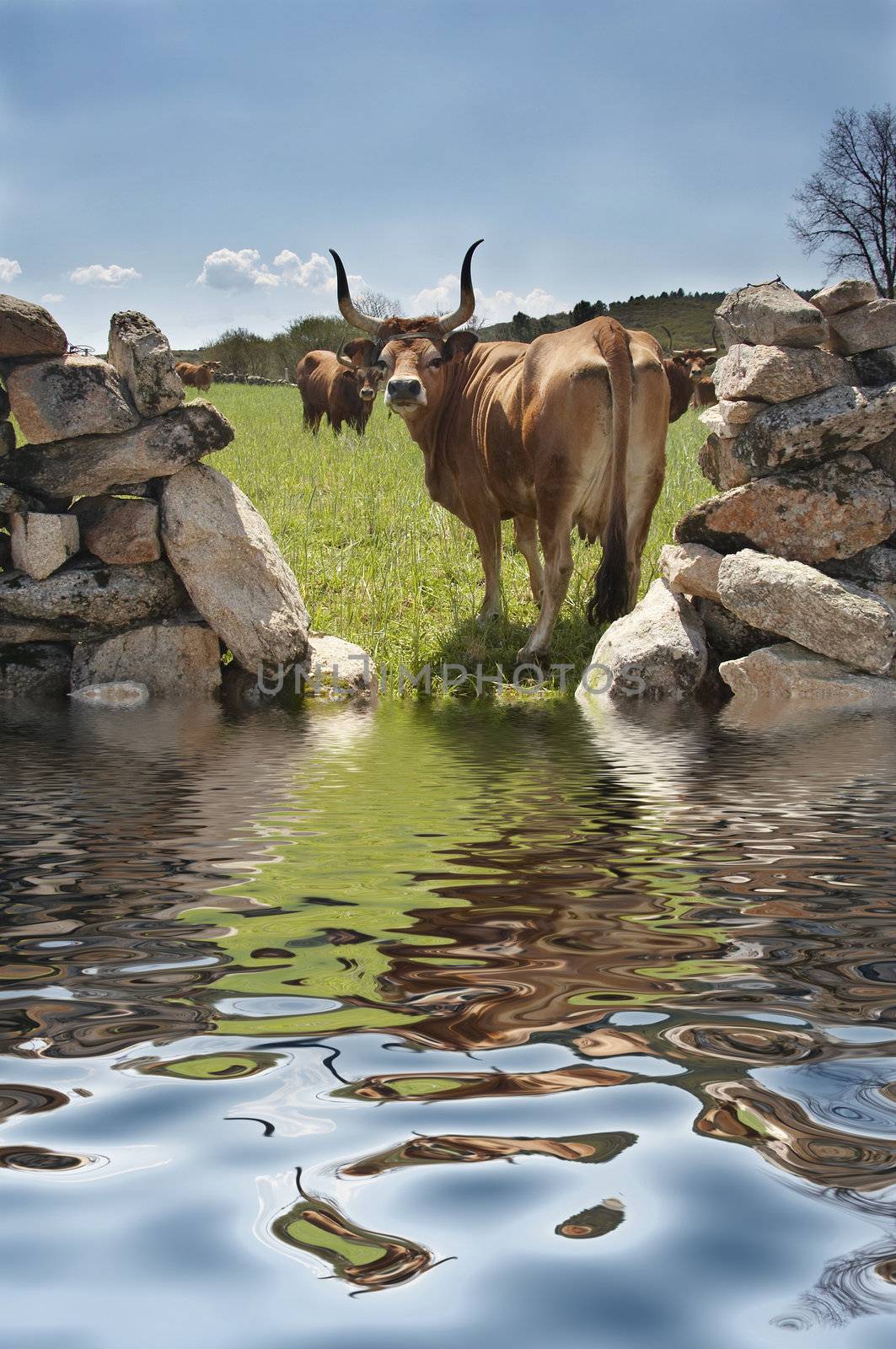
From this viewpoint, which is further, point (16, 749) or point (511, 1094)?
point (16, 749)

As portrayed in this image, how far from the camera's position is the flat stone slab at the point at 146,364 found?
7680mm

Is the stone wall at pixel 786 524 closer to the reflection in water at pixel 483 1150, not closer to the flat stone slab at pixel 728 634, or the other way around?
the flat stone slab at pixel 728 634

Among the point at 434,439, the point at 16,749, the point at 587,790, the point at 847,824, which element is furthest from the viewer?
the point at 434,439

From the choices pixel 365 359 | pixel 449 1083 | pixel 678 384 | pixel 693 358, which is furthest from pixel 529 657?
pixel 693 358

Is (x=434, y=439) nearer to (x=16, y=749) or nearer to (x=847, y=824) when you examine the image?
(x=16, y=749)

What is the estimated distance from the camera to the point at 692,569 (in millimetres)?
7504

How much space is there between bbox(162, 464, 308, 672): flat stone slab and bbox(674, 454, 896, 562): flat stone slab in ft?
9.83

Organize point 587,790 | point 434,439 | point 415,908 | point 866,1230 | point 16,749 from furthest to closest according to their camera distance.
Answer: point 434,439
point 16,749
point 587,790
point 415,908
point 866,1230

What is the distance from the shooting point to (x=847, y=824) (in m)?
3.42

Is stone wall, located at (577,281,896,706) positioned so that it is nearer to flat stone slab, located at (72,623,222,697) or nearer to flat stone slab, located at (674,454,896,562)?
flat stone slab, located at (674,454,896,562)

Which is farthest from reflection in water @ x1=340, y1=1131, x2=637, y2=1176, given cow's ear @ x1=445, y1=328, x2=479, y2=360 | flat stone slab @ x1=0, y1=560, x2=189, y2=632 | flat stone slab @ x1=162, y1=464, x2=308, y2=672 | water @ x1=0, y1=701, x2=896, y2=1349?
cow's ear @ x1=445, y1=328, x2=479, y2=360

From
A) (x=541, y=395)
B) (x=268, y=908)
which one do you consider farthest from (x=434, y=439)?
(x=268, y=908)

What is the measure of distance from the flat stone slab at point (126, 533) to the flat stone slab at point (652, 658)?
305cm

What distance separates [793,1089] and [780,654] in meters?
5.84
